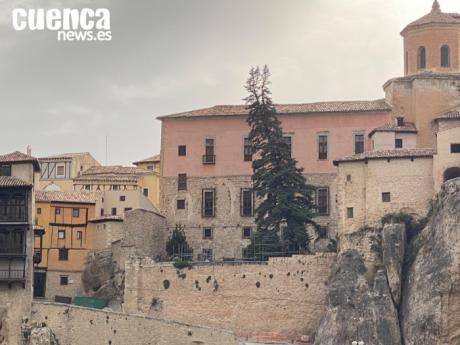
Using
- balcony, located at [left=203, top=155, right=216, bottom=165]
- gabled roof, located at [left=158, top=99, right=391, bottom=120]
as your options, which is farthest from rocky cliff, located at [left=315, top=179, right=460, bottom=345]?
balcony, located at [left=203, top=155, right=216, bottom=165]

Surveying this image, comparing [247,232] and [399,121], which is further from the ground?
[399,121]

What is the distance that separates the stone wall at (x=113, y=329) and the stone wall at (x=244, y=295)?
3156mm

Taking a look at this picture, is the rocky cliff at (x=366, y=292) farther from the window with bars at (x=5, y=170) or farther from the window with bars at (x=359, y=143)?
the window with bars at (x=5, y=170)

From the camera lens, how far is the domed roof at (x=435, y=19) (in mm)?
90375

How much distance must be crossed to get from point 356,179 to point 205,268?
11145 millimetres

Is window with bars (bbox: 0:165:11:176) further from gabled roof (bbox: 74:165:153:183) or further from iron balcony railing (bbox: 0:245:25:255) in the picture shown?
gabled roof (bbox: 74:165:153:183)

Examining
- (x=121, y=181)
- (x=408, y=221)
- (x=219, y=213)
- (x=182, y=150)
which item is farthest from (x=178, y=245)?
(x=121, y=181)

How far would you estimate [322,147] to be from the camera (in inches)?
3526

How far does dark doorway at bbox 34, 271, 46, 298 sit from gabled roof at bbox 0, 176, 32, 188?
10.8 meters

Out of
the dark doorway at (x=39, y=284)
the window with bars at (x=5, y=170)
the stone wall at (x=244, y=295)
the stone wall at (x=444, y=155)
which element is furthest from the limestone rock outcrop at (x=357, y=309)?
the dark doorway at (x=39, y=284)

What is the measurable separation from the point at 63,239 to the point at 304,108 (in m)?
19.9

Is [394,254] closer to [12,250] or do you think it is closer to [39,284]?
[12,250]

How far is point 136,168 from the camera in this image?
109875 mm

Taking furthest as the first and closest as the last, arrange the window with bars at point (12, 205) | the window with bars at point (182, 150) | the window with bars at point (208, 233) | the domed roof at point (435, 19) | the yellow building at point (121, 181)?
the yellow building at point (121, 181) < the window with bars at point (182, 150) < the domed roof at point (435, 19) < the window with bars at point (208, 233) < the window with bars at point (12, 205)
